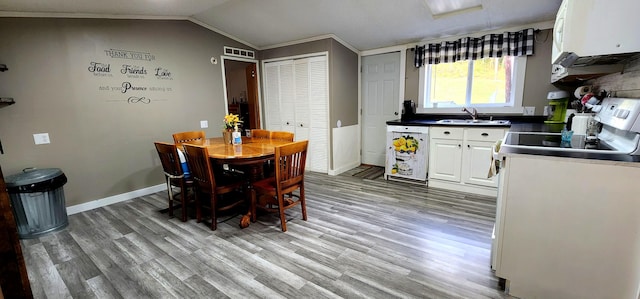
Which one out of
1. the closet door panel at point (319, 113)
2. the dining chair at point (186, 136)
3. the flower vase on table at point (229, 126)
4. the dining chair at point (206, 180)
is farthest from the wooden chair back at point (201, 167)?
the closet door panel at point (319, 113)

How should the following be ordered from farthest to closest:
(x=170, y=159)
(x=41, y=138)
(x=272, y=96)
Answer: (x=272, y=96) → (x=41, y=138) → (x=170, y=159)

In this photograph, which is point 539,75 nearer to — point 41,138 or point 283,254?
point 283,254

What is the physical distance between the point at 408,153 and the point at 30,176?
13.7 ft

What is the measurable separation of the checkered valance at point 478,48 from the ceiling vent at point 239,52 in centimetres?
271

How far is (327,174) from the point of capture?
4.50m

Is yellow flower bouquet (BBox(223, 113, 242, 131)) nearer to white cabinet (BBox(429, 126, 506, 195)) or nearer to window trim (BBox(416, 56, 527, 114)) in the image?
white cabinet (BBox(429, 126, 506, 195))

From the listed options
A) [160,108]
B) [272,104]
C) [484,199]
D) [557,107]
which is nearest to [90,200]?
[160,108]

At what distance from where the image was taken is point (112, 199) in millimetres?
3379

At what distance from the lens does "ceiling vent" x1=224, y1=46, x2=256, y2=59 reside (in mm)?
4333

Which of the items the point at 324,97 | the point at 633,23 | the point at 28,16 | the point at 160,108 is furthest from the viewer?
the point at 324,97

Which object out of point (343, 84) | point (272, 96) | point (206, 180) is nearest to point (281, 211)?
point (206, 180)

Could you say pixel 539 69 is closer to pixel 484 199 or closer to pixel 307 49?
pixel 484 199

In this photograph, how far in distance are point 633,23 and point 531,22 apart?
7.42 feet

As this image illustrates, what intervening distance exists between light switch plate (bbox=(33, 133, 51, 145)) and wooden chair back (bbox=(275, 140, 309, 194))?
260 cm
